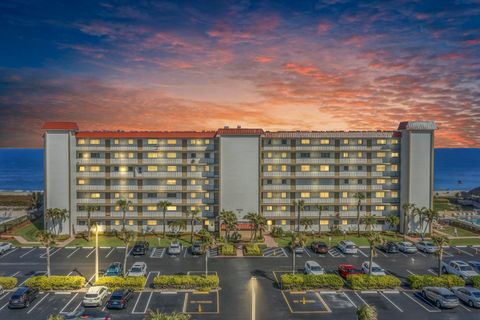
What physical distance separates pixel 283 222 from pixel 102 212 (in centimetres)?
3958

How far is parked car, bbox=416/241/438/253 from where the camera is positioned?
220ft

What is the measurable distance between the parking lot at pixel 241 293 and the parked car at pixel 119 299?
0.64 m

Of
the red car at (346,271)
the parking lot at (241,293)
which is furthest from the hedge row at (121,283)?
the red car at (346,271)

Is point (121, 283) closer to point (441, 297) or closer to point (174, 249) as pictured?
point (174, 249)

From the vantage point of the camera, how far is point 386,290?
160ft

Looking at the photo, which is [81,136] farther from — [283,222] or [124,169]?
[283,222]

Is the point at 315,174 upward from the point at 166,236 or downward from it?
upward

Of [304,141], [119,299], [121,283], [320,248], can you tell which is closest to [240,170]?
[304,141]

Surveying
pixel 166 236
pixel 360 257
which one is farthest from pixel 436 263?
pixel 166 236

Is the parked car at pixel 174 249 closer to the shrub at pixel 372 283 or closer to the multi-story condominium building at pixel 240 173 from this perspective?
the multi-story condominium building at pixel 240 173

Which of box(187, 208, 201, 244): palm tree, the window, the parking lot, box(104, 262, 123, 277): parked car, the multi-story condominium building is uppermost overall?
the window

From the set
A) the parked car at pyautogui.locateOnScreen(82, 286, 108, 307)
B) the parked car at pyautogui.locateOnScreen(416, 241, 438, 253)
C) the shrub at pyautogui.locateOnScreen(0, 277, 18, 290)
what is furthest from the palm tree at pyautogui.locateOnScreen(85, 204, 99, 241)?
the parked car at pyautogui.locateOnScreen(416, 241, 438, 253)

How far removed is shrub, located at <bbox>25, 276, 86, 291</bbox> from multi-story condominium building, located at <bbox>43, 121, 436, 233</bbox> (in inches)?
1200

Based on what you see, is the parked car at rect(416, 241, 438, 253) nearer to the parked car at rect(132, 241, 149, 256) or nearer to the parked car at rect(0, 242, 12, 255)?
the parked car at rect(132, 241, 149, 256)
